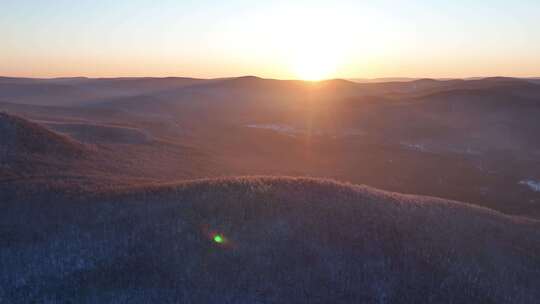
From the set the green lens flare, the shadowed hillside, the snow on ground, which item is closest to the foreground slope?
the green lens flare

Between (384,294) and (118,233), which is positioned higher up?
(118,233)

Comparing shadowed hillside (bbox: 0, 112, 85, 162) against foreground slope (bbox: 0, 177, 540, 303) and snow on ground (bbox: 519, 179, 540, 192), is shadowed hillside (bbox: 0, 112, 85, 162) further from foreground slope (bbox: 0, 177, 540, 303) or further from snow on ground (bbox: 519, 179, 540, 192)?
snow on ground (bbox: 519, 179, 540, 192)

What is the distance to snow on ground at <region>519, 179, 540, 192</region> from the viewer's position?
27936 millimetres

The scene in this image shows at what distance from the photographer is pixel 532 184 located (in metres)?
28.8

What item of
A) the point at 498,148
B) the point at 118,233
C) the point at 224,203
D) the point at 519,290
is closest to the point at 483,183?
the point at 498,148

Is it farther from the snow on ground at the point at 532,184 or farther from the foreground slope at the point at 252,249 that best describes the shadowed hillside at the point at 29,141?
the snow on ground at the point at 532,184

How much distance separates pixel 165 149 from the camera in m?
30.4

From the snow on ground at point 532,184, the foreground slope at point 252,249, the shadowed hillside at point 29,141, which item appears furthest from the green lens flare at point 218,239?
the snow on ground at point 532,184

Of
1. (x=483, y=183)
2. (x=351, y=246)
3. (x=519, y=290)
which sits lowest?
(x=483, y=183)

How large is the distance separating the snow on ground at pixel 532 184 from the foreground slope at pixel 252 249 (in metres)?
16.0

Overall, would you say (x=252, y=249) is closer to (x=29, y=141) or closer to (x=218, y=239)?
(x=218, y=239)

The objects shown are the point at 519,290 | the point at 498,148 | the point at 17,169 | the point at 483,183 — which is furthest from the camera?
the point at 498,148

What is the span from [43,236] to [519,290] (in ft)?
36.6

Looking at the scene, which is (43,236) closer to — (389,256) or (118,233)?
(118,233)
